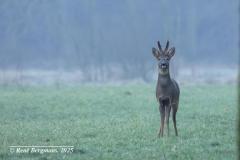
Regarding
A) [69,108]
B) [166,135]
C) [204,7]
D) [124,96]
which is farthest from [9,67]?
[166,135]

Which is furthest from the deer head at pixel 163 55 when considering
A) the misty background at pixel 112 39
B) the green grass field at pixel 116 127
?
the misty background at pixel 112 39

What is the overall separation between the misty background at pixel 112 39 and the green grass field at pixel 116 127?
1138 inches

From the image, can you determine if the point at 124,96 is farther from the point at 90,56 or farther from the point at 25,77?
the point at 90,56

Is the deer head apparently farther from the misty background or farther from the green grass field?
the misty background

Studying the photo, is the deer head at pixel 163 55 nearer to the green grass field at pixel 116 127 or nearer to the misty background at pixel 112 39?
the green grass field at pixel 116 127

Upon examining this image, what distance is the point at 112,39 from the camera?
224 ft

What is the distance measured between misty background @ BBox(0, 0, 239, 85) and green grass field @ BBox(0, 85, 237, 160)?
2891 cm

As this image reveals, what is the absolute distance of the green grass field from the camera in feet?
47.7

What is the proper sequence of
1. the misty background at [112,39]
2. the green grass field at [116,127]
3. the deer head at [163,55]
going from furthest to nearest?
the misty background at [112,39] < the deer head at [163,55] < the green grass field at [116,127]

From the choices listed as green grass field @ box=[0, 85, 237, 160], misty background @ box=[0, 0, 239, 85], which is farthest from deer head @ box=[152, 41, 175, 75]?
misty background @ box=[0, 0, 239, 85]

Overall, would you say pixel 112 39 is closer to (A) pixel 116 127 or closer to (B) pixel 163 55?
(A) pixel 116 127

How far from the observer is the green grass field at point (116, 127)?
1454cm

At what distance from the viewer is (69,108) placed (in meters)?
25.8

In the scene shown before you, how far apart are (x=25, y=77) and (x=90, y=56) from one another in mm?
9800
